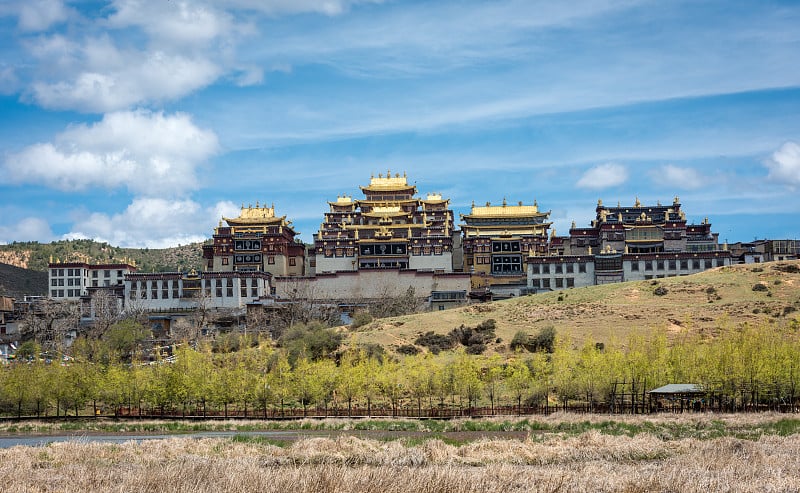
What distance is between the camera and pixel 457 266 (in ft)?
436

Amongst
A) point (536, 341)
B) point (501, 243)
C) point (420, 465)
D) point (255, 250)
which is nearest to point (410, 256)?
point (501, 243)

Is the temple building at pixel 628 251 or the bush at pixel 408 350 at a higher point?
the temple building at pixel 628 251

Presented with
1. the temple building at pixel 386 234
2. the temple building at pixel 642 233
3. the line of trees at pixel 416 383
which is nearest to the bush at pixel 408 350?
the line of trees at pixel 416 383

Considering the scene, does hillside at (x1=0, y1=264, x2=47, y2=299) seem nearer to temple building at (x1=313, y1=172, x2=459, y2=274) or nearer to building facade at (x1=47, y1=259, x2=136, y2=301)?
building facade at (x1=47, y1=259, x2=136, y2=301)

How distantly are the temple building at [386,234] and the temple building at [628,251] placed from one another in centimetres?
1408

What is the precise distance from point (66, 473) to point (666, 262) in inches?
3884

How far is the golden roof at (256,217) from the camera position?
136m

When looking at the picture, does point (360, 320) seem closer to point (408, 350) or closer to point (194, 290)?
point (408, 350)

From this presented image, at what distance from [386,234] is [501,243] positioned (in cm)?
1576

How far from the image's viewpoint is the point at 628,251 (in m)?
124

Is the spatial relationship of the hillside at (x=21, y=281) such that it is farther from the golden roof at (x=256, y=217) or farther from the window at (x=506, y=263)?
the window at (x=506, y=263)

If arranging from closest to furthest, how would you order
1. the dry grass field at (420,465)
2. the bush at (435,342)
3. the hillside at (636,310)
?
the dry grass field at (420,465), the hillside at (636,310), the bush at (435,342)

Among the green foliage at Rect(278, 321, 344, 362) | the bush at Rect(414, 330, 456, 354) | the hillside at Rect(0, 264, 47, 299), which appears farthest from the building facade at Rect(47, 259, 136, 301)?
the bush at Rect(414, 330, 456, 354)

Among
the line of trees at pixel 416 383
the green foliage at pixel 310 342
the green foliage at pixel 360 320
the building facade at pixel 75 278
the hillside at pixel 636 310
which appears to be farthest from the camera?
the building facade at pixel 75 278
